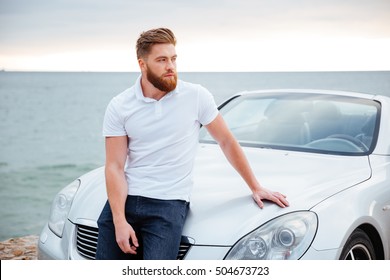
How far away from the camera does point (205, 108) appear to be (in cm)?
260

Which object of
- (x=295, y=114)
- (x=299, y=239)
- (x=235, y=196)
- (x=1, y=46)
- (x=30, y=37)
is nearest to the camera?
(x=299, y=239)

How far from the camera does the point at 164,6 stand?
4098 mm

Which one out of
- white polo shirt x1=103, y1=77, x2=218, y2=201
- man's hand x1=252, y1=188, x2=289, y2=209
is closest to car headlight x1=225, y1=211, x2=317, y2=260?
man's hand x1=252, y1=188, x2=289, y2=209

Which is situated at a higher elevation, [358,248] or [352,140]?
[352,140]

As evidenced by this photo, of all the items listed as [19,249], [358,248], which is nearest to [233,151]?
[358,248]

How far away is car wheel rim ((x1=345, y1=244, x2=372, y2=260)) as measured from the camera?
8.53 ft

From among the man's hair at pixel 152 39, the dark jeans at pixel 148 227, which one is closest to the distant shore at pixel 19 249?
the dark jeans at pixel 148 227

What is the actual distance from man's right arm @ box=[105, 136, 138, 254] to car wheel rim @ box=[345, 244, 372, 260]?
101 cm

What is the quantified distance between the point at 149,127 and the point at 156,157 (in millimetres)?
148

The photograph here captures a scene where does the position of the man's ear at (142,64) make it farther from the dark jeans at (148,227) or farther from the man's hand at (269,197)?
the man's hand at (269,197)

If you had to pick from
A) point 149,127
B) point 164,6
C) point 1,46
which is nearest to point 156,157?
point 149,127

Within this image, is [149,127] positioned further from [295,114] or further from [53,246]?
[295,114]

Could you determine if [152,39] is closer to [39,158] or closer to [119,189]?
[119,189]

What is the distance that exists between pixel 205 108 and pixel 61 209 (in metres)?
1.09
